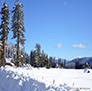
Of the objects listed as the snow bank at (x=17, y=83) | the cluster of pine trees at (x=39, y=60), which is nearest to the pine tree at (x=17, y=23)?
the snow bank at (x=17, y=83)

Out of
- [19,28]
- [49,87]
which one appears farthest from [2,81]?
[19,28]

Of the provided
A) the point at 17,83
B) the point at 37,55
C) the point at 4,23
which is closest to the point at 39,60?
the point at 37,55

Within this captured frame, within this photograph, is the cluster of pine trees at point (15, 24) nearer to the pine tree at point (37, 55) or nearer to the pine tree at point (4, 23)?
the pine tree at point (4, 23)

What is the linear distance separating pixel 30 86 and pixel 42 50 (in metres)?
46.6

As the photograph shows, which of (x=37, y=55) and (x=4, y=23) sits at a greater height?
(x=4, y=23)

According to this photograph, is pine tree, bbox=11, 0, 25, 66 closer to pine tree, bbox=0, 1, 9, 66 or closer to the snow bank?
pine tree, bbox=0, 1, 9, 66

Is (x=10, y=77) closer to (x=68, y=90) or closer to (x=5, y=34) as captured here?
(x=68, y=90)

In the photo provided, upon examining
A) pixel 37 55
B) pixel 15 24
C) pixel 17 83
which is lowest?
pixel 17 83

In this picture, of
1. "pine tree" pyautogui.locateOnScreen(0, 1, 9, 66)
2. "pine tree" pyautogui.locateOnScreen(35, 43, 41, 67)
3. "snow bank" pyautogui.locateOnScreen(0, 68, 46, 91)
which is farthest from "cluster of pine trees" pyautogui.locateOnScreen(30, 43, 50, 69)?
"snow bank" pyautogui.locateOnScreen(0, 68, 46, 91)

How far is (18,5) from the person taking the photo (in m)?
21.4

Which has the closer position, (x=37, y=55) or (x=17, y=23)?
(x=17, y=23)

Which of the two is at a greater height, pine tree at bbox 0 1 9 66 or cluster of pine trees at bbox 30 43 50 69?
pine tree at bbox 0 1 9 66

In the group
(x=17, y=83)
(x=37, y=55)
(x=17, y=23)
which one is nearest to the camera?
(x=17, y=83)

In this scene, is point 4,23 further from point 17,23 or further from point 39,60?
point 39,60
